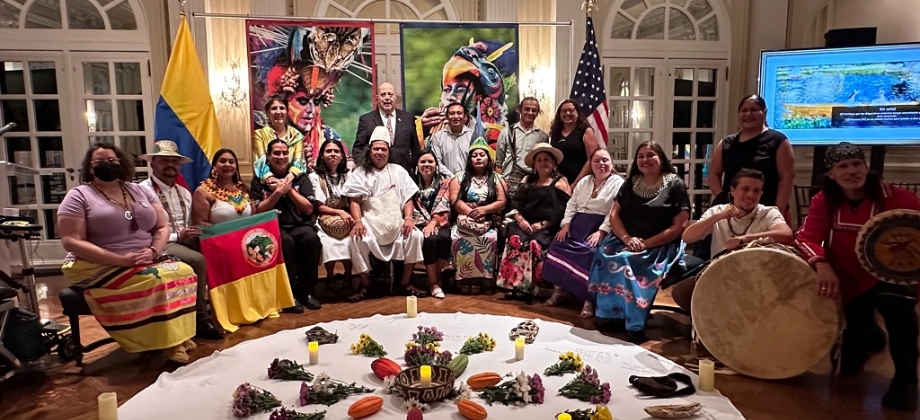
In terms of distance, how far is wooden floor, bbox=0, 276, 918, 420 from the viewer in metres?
2.56

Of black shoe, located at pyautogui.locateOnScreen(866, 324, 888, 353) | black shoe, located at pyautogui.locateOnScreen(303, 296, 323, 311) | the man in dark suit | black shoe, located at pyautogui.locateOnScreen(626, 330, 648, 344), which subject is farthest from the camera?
the man in dark suit

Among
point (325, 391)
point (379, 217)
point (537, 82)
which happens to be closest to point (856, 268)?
point (325, 391)

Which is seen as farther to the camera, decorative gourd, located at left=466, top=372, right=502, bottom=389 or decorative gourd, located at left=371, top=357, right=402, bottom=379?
decorative gourd, located at left=371, top=357, right=402, bottom=379

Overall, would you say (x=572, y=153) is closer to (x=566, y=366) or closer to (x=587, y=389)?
(x=566, y=366)

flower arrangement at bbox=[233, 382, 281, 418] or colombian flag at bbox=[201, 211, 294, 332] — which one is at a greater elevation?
colombian flag at bbox=[201, 211, 294, 332]

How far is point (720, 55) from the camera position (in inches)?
248

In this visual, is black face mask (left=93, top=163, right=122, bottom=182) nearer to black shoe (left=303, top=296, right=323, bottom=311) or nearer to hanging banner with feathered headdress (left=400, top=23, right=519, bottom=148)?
black shoe (left=303, top=296, right=323, bottom=311)

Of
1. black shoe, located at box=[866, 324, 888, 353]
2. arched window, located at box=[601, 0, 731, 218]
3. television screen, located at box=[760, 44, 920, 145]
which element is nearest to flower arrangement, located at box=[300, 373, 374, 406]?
black shoe, located at box=[866, 324, 888, 353]

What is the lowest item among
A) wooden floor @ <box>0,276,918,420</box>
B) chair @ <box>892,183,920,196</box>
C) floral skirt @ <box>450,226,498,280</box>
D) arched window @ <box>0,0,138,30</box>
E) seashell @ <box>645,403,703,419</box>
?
wooden floor @ <box>0,276,918,420</box>

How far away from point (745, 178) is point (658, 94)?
3.51 m

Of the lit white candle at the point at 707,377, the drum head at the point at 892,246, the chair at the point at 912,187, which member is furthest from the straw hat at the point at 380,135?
the chair at the point at 912,187

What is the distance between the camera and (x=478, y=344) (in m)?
3.16

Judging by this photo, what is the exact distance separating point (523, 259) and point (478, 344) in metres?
1.24

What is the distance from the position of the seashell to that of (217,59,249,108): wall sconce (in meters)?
5.12
